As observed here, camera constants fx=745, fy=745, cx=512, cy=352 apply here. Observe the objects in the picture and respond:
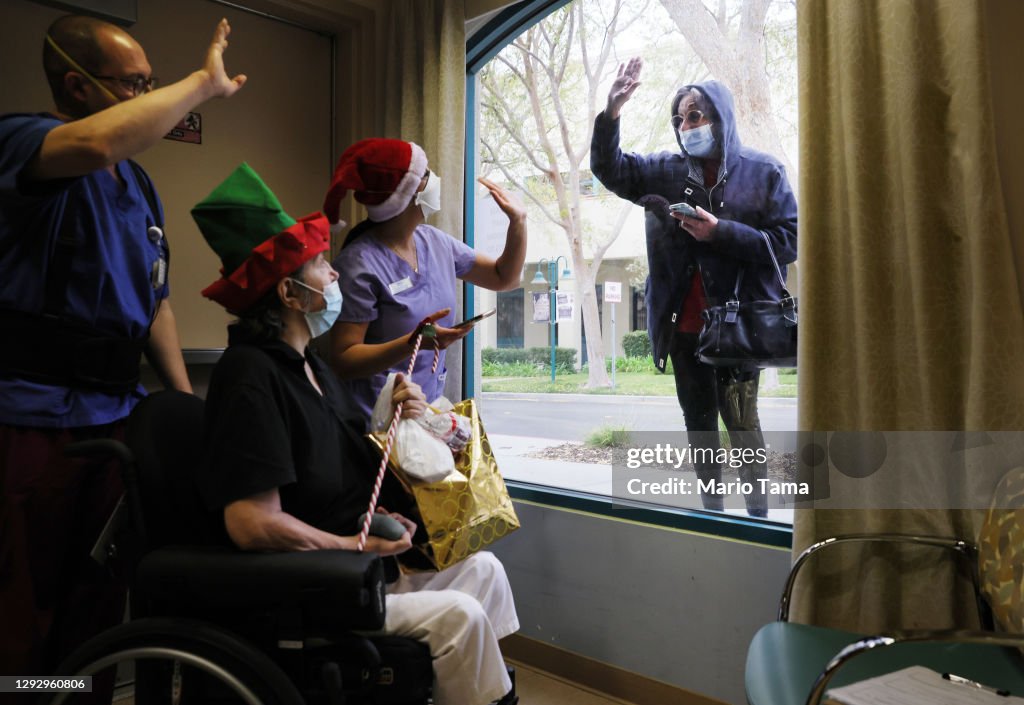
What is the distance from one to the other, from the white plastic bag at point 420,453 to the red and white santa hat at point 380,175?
0.66m

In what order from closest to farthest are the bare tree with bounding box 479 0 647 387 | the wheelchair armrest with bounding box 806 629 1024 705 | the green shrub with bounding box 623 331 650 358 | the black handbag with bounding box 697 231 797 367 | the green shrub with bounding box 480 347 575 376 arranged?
the wheelchair armrest with bounding box 806 629 1024 705
the black handbag with bounding box 697 231 797 367
the green shrub with bounding box 623 331 650 358
the bare tree with bounding box 479 0 647 387
the green shrub with bounding box 480 347 575 376

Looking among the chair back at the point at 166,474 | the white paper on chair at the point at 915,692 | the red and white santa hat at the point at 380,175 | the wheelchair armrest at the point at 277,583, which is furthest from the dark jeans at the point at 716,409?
the chair back at the point at 166,474

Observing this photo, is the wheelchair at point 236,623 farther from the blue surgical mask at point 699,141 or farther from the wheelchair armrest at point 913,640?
the blue surgical mask at point 699,141

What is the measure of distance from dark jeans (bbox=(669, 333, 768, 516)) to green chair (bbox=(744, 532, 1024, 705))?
26.1 inches

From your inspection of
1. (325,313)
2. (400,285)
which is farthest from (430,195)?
(325,313)

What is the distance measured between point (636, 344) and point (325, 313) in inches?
52.5

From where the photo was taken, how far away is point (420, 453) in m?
1.60

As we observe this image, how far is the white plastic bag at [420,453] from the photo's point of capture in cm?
159

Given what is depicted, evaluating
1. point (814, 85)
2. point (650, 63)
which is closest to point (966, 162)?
point (814, 85)

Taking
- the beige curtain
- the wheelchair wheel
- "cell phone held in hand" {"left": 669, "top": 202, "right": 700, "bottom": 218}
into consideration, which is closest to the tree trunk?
"cell phone held in hand" {"left": 669, "top": 202, "right": 700, "bottom": 218}

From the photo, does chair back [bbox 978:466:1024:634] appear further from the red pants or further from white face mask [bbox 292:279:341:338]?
the red pants

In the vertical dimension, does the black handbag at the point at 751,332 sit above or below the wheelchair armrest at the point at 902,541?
above

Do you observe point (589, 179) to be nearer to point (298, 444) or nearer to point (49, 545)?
point (298, 444)

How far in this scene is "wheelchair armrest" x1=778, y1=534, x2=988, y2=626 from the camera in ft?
5.07
